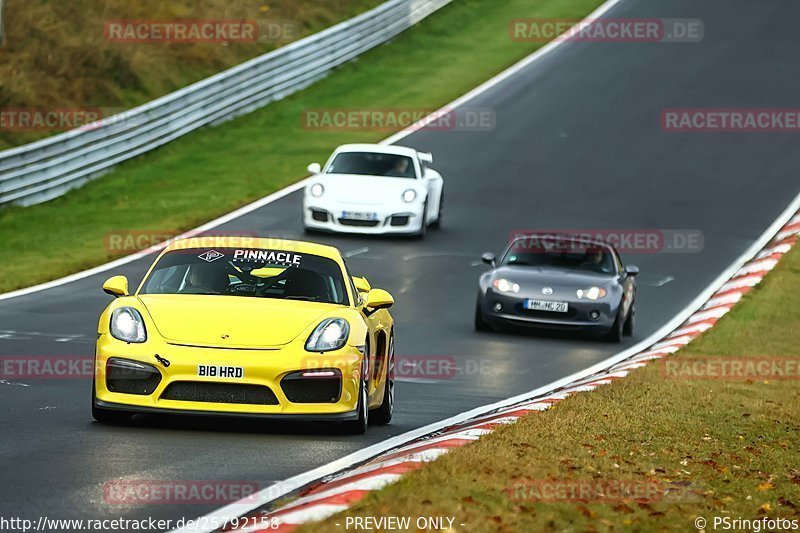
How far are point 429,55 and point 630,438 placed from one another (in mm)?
32762

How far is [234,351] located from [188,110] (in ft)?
75.9

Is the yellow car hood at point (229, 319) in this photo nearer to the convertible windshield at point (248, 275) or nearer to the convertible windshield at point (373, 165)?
the convertible windshield at point (248, 275)

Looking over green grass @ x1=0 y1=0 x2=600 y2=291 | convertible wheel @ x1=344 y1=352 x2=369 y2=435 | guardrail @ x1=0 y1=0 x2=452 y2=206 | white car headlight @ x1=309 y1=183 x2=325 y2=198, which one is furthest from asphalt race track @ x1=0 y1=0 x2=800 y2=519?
guardrail @ x1=0 y1=0 x2=452 y2=206

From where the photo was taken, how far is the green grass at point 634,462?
6.89 meters

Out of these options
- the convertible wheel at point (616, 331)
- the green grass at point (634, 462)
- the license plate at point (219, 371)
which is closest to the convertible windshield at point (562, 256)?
the convertible wheel at point (616, 331)

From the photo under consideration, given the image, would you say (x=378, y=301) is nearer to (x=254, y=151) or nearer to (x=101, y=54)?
(x=254, y=151)

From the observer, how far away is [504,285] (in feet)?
61.9

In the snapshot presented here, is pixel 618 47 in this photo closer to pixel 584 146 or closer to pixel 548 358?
pixel 584 146

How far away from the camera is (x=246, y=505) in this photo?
7.53 meters

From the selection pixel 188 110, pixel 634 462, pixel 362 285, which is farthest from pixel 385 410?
pixel 188 110

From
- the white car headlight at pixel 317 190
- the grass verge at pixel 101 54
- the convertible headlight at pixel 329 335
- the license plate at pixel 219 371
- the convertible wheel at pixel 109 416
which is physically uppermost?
the grass verge at pixel 101 54

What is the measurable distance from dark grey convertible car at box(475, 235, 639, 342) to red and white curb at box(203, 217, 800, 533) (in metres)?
0.66

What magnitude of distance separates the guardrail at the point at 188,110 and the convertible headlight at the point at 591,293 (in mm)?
10245

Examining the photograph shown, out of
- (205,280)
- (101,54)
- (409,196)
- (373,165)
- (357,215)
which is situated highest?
(101,54)
